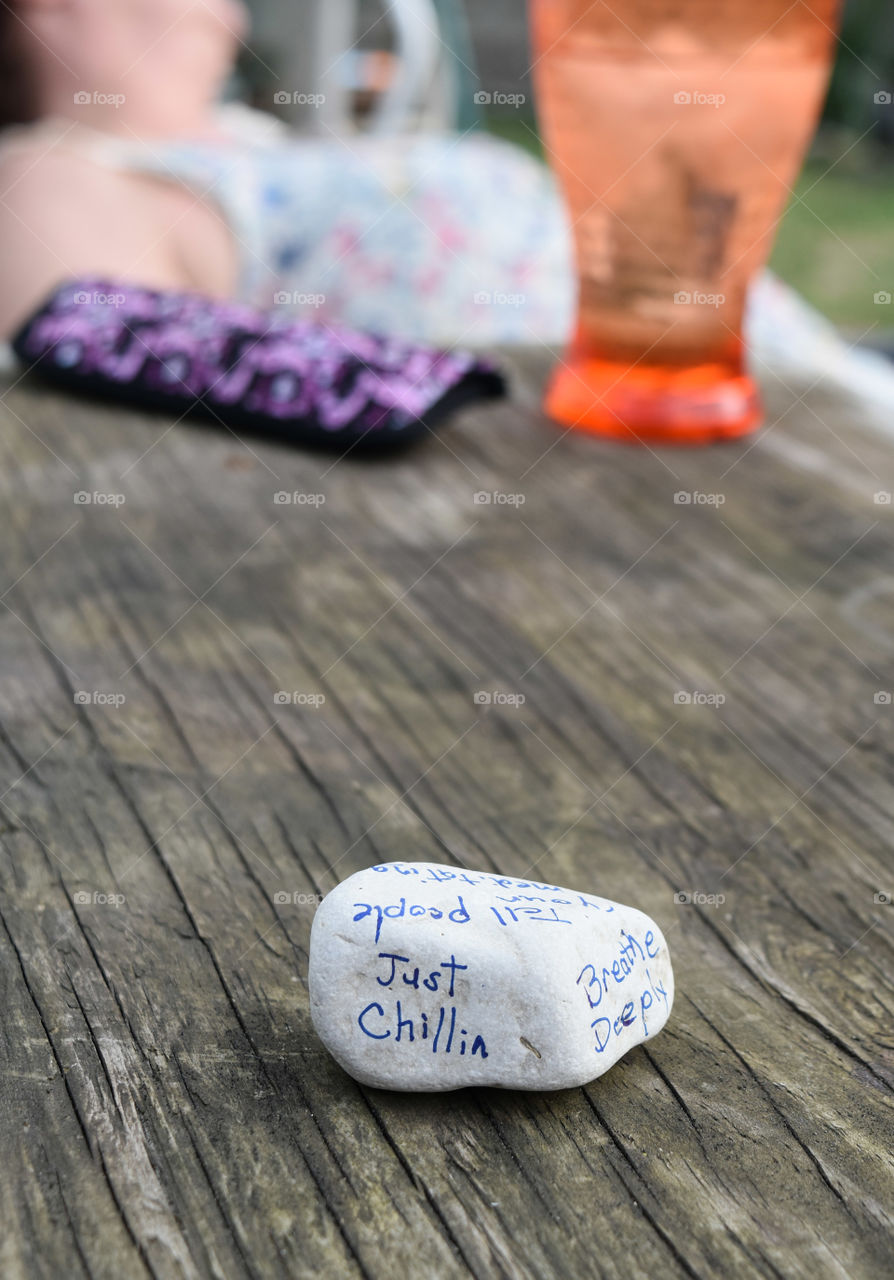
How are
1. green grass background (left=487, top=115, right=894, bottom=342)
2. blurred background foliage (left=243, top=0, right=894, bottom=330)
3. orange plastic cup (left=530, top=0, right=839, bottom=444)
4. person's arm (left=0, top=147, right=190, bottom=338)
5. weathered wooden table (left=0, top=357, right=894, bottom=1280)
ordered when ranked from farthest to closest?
green grass background (left=487, top=115, right=894, bottom=342) → blurred background foliage (left=243, top=0, right=894, bottom=330) → person's arm (left=0, top=147, right=190, bottom=338) → orange plastic cup (left=530, top=0, right=839, bottom=444) → weathered wooden table (left=0, top=357, right=894, bottom=1280)

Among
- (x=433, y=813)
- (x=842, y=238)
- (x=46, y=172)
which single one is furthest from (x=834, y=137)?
(x=433, y=813)

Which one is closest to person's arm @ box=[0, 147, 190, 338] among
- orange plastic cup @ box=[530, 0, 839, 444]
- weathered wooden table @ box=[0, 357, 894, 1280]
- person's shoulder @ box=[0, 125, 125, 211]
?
person's shoulder @ box=[0, 125, 125, 211]

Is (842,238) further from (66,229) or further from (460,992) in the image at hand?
(460,992)

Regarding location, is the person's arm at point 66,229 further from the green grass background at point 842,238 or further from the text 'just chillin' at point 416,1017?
the green grass background at point 842,238

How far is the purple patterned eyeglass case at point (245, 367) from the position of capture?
1.45 m

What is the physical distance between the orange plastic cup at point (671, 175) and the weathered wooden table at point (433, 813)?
0.08m

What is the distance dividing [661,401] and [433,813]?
32.3 inches

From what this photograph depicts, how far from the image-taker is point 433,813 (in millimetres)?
860

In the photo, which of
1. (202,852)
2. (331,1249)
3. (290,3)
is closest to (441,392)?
(202,852)

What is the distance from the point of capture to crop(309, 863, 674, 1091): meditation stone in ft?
1.95

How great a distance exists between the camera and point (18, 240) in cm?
213

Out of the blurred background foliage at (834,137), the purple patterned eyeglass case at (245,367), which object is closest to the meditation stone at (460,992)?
the purple patterned eyeglass case at (245,367)

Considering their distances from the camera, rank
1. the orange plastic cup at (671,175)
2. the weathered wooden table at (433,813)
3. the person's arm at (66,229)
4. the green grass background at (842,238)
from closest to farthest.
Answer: the weathered wooden table at (433,813)
the orange plastic cup at (671,175)
the person's arm at (66,229)
the green grass background at (842,238)

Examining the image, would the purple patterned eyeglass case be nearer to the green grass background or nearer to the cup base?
the cup base
